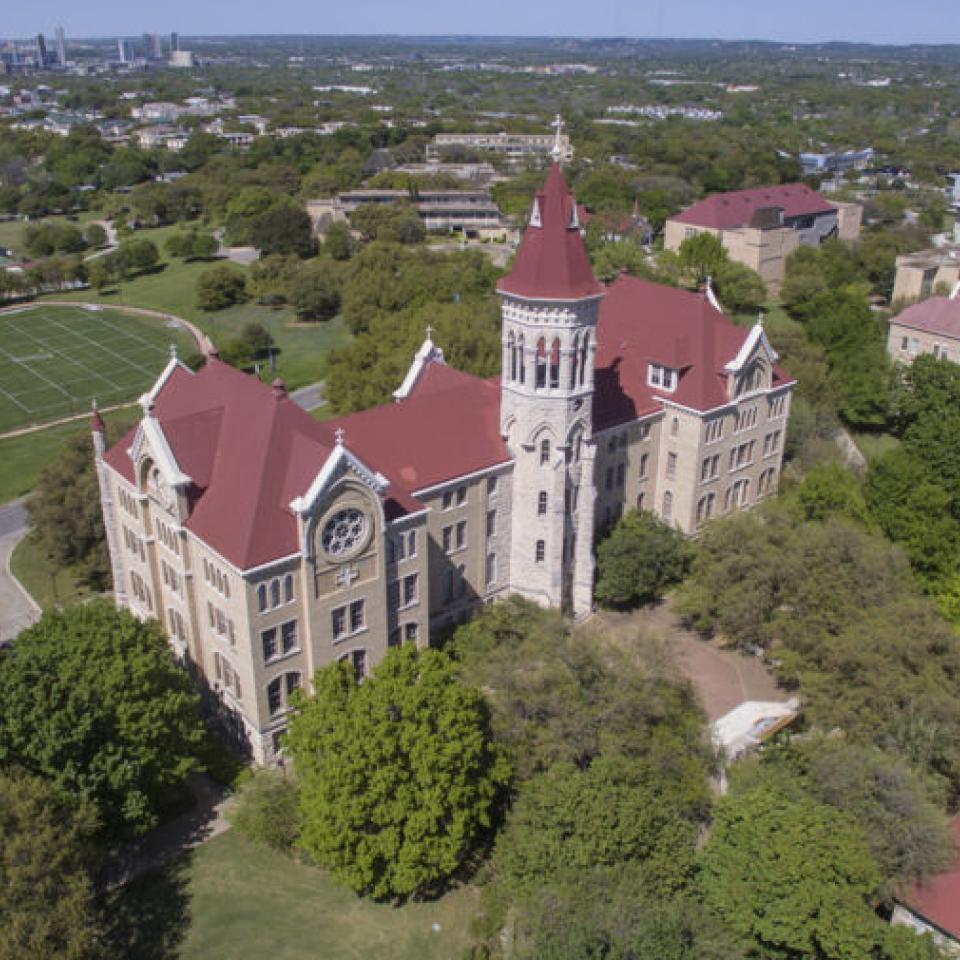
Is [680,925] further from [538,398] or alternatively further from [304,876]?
[538,398]

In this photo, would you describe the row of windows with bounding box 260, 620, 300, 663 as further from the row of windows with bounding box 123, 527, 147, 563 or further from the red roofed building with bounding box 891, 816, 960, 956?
the red roofed building with bounding box 891, 816, 960, 956

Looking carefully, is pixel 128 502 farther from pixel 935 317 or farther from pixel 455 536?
pixel 935 317

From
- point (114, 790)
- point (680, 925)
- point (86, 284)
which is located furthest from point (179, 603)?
point (86, 284)

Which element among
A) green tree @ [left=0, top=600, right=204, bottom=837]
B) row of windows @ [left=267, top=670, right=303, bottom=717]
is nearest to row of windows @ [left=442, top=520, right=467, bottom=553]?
row of windows @ [left=267, top=670, right=303, bottom=717]

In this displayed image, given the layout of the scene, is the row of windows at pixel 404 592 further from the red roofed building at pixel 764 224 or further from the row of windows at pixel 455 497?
the red roofed building at pixel 764 224

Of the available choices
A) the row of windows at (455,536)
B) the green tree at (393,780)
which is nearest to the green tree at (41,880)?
the green tree at (393,780)
